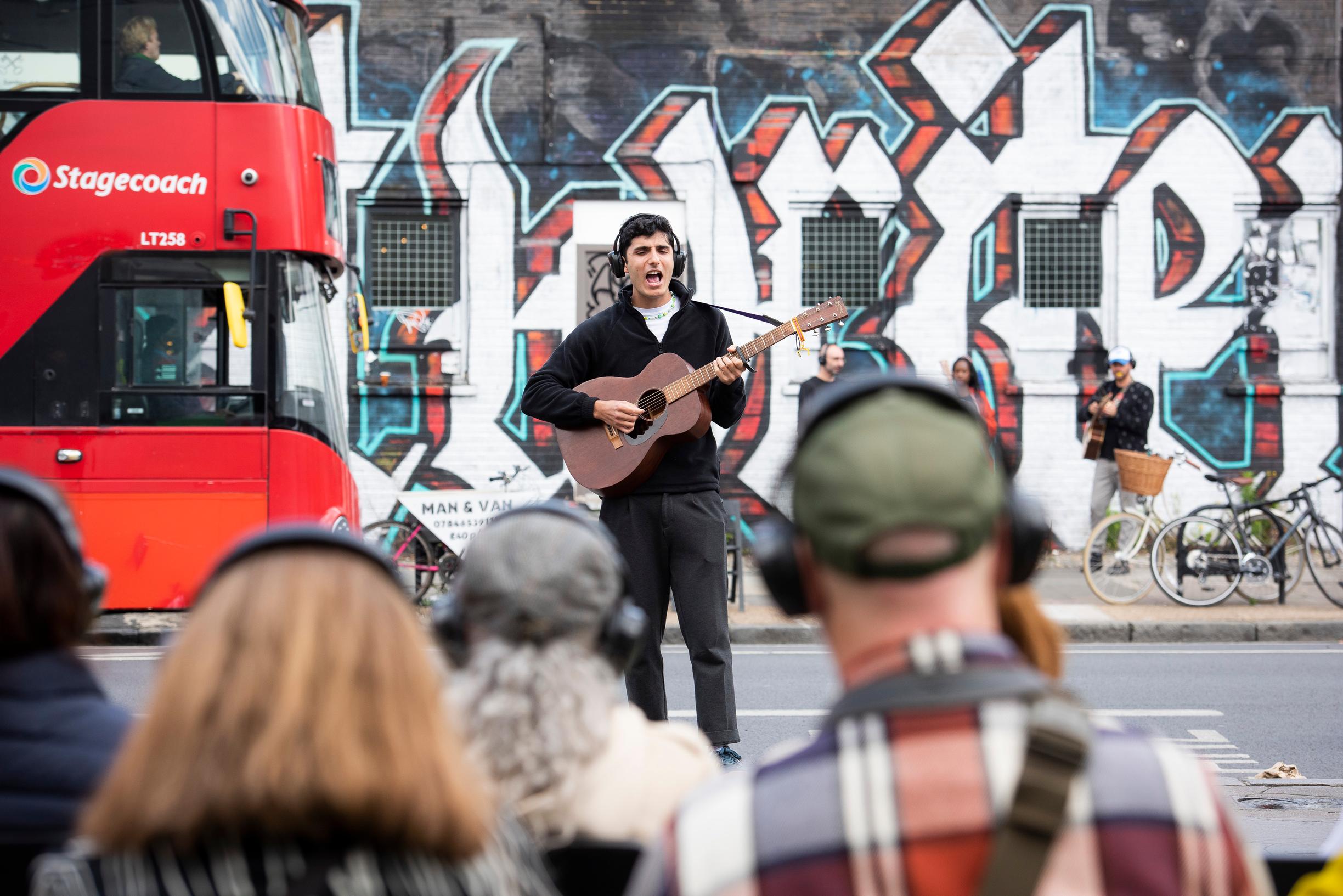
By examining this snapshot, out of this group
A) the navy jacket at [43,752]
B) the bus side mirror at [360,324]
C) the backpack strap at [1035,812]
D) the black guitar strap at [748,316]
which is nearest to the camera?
the backpack strap at [1035,812]

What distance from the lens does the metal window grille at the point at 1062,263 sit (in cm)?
1608

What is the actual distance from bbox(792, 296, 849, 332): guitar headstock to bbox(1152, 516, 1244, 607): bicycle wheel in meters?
6.13

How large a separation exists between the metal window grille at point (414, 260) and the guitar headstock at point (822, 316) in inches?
370

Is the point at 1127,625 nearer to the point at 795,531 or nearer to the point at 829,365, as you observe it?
the point at 829,365

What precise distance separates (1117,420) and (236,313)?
7933 mm

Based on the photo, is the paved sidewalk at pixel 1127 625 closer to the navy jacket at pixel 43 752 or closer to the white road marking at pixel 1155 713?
the white road marking at pixel 1155 713

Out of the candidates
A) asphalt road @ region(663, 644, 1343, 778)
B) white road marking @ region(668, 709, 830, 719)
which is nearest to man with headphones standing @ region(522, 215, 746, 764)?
asphalt road @ region(663, 644, 1343, 778)

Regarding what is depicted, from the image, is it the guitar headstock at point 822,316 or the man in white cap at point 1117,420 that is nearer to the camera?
the guitar headstock at point 822,316

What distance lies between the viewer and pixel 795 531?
1.53 meters

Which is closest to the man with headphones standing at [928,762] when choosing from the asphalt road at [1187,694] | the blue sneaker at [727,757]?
the blue sneaker at [727,757]

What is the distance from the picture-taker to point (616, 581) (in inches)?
80.7

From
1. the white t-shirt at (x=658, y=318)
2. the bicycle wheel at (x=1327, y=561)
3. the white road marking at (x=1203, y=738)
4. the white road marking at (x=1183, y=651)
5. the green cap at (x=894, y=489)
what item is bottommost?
the white road marking at (x=1183, y=651)

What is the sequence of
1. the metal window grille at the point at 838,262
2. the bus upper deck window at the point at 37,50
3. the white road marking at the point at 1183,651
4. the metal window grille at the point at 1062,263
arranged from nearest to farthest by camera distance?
the bus upper deck window at the point at 37,50, the white road marking at the point at 1183,651, the metal window grille at the point at 838,262, the metal window grille at the point at 1062,263

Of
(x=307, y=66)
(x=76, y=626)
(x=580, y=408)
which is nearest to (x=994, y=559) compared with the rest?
(x=76, y=626)
